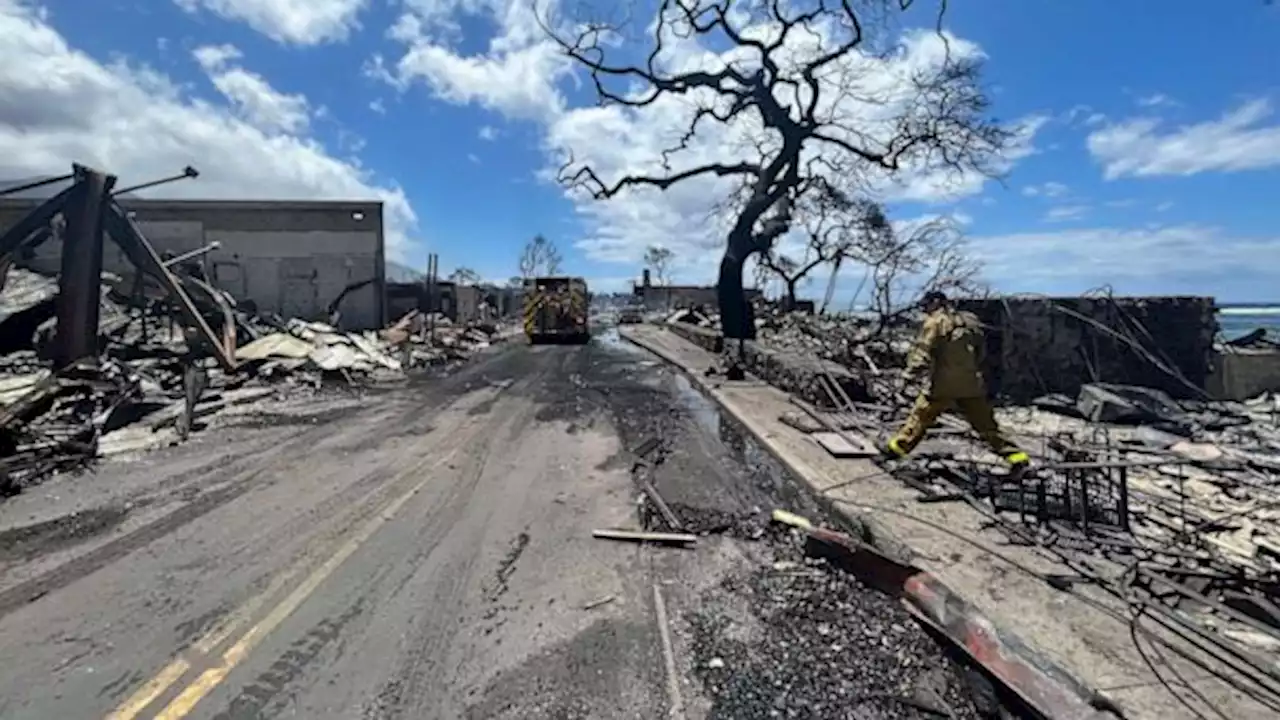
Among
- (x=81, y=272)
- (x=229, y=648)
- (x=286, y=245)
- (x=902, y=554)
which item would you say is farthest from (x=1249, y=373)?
(x=286, y=245)

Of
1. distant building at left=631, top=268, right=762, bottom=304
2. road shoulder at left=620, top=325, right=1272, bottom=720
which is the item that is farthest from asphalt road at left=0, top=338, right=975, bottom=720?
distant building at left=631, top=268, right=762, bottom=304

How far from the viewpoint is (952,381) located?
687 centimetres

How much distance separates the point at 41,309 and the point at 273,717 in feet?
63.1

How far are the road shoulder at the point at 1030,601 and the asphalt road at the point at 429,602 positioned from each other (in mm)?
464

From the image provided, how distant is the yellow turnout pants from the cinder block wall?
6274mm

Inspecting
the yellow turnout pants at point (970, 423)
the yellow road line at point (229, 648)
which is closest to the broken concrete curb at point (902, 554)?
the yellow turnout pants at point (970, 423)

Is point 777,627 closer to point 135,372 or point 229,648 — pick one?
point 229,648

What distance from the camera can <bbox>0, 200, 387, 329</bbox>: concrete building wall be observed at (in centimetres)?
2983

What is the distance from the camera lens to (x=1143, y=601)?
4047 mm

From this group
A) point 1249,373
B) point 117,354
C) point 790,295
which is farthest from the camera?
point 790,295

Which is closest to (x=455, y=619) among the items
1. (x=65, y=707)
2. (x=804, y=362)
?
(x=65, y=707)

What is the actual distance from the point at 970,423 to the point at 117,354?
16613mm

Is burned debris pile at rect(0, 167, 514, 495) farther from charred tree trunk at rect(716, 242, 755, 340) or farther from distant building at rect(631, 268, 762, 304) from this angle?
distant building at rect(631, 268, 762, 304)

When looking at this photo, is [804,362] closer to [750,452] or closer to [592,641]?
[750,452]
